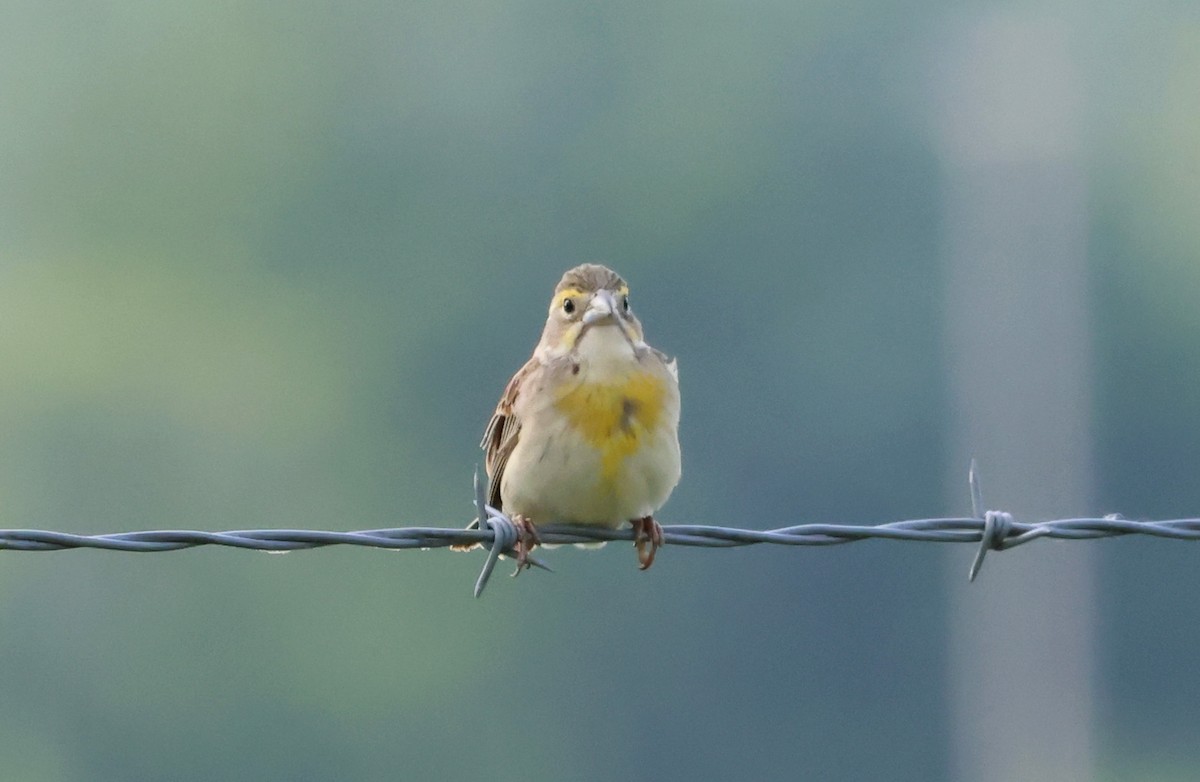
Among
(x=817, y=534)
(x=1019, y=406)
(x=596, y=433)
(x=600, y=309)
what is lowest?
(x=817, y=534)

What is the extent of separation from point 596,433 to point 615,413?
0.10m

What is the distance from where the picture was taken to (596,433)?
7422 mm

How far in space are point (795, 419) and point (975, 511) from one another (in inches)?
1328

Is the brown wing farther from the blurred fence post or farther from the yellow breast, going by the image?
the blurred fence post

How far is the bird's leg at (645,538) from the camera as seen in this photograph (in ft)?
23.9

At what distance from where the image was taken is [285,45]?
64500 mm

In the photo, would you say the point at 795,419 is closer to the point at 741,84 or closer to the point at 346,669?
the point at 346,669

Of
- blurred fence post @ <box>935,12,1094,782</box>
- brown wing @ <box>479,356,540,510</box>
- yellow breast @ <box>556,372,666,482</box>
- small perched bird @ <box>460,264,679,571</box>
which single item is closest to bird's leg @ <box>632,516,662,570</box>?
small perched bird @ <box>460,264,679,571</box>

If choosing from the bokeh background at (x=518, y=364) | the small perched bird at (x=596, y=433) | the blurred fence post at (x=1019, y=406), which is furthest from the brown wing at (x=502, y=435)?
the blurred fence post at (x=1019, y=406)

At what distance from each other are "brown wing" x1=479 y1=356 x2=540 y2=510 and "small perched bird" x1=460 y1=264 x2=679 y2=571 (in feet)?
0.05

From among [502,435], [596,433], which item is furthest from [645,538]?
[502,435]

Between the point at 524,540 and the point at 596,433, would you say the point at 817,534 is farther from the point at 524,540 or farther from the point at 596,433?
the point at 596,433

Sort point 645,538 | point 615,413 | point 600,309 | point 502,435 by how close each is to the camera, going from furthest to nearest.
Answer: point 502,435 → point 600,309 → point 615,413 → point 645,538

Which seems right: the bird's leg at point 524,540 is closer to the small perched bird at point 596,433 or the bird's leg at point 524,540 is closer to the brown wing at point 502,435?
the small perched bird at point 596,433
